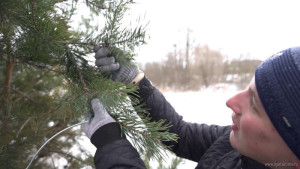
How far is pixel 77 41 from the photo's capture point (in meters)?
0.89

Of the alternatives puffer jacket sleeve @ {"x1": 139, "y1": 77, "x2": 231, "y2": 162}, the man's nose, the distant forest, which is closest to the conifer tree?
the man's nose

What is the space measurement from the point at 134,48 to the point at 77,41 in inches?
7.9

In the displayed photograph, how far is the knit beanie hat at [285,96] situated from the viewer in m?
0.67

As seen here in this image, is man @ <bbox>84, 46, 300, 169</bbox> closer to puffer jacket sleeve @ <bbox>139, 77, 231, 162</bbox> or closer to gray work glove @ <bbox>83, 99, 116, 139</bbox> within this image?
gray work glove @ <bbox>83, 99, 116, 139</bbox>

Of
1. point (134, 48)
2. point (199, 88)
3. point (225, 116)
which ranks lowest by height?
point (199, 88)

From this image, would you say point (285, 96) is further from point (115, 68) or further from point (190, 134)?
point (190, 134)

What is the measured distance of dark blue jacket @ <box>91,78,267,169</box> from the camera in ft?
2.58

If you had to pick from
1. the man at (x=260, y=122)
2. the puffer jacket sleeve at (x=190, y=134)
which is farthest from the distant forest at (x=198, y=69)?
the man at (x=260, y=122)

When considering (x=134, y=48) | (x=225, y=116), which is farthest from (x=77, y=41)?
(x=225, y=116)

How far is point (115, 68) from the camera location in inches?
35.3

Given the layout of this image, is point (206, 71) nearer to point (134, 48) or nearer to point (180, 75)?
point (180, 75)

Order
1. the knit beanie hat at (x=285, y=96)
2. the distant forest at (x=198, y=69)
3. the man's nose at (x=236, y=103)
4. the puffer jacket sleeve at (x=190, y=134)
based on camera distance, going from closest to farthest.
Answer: the knit beanie hat at (x=285, y=96)
the man's nose at (x=236, y=103)
the puffer jacket sleeve at (x=190, y=134)
the distant forest at (x=198, y=69)

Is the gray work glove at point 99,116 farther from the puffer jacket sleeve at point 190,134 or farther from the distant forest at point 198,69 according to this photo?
the distant forest at point 198,69

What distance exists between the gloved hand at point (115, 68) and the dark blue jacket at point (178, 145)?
75 mm
